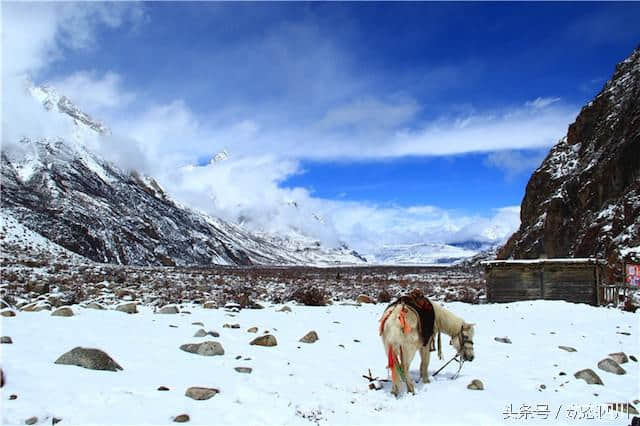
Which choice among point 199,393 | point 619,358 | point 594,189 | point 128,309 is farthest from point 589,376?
point 594,189

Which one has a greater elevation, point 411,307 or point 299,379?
point 411,307

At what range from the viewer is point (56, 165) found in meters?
112

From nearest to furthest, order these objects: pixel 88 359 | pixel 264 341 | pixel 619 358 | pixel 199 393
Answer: pixel 199 393
pixel 88 359
pixel 619 358
pixel 264 341

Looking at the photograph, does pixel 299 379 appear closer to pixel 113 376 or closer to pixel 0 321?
pixel 113 376

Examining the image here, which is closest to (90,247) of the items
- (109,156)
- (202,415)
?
(109,156)

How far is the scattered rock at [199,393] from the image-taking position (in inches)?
297

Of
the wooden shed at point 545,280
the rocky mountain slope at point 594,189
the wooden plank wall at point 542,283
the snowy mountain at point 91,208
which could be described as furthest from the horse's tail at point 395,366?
the snowy mountain at point 91,208

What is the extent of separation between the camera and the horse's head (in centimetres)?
985

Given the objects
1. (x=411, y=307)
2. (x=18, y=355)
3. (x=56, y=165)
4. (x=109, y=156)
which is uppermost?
(x=109, y=156)

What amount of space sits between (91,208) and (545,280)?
332ft

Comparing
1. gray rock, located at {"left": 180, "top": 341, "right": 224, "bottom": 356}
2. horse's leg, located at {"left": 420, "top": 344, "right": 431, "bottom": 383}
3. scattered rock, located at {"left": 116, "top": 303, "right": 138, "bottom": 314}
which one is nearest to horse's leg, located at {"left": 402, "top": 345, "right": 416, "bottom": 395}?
horse's leg, located at {"left": 420, "top": 344, "right": 431, "bottom": 383}

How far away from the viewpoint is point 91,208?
104812 mm

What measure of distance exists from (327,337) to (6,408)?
8.87 metres

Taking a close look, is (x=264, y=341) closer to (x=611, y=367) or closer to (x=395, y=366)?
(x=395, y=366)
